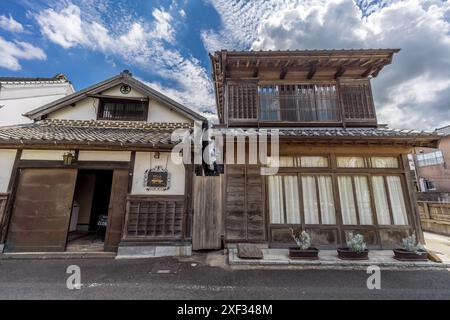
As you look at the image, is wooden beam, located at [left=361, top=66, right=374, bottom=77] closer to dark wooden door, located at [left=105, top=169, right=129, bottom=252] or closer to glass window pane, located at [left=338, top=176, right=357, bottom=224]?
glass window pane, located at [left=338, top=176, right=357, bottom=224]

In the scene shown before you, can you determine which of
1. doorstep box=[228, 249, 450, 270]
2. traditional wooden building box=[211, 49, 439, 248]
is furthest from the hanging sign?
doorstep box=[228, 249, 450, 270]

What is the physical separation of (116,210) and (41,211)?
7.29 feet

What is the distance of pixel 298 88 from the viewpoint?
8.57 meters

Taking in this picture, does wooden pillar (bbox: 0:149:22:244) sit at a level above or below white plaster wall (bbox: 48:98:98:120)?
below

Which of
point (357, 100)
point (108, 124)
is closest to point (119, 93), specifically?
point (108, 124)

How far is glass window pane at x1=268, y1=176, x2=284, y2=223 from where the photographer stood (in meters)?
6.68

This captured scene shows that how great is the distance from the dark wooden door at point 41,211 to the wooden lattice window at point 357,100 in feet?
34.2

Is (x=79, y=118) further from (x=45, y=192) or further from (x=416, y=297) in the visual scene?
(x=416, y=297)

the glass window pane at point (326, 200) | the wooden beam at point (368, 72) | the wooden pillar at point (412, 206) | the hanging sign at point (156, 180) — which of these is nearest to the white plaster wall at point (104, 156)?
the hanging sign at point (156, 180)

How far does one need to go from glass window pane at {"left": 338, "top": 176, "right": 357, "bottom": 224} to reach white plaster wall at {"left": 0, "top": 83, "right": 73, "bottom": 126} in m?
16.3

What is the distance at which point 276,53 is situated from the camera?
793cm

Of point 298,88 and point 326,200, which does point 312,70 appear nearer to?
point 298,88
